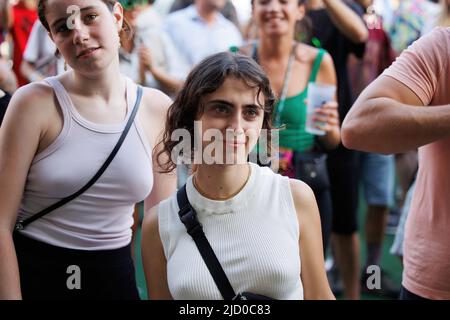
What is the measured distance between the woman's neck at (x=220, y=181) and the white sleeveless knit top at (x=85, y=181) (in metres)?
0.23

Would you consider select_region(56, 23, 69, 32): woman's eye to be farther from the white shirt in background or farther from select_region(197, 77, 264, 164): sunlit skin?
the white shirt in background

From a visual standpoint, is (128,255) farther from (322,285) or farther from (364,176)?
(364,176)

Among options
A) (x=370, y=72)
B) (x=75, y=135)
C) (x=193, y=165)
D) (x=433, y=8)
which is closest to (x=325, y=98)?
(x=193, y=165)

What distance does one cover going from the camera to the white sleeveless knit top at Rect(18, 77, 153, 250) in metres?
1.89

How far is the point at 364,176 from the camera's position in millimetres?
4352

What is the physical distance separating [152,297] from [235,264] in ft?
0.83

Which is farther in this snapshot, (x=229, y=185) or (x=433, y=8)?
(x=433, y=8)

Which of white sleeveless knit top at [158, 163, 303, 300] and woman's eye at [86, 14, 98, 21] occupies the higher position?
woman's eye at [86, 14, 98, 21]

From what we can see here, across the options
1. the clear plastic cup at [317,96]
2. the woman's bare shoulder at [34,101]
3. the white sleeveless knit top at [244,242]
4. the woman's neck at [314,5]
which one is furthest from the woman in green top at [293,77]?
the woman's bare shoulder at [34,101]

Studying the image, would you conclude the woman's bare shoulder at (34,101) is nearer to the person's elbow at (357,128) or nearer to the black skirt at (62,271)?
the black skirt at (62,271)

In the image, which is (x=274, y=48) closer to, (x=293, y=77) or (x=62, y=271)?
(x=293, y=77)

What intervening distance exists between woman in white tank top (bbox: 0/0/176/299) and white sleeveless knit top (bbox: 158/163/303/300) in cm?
22

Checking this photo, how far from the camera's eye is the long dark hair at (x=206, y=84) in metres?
1.84

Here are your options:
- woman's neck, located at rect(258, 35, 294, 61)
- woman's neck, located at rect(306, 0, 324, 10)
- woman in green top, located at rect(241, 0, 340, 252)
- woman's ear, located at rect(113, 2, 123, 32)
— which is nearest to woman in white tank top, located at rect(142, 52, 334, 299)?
woman's ear, located at rect(113, 2, 123, 32)
